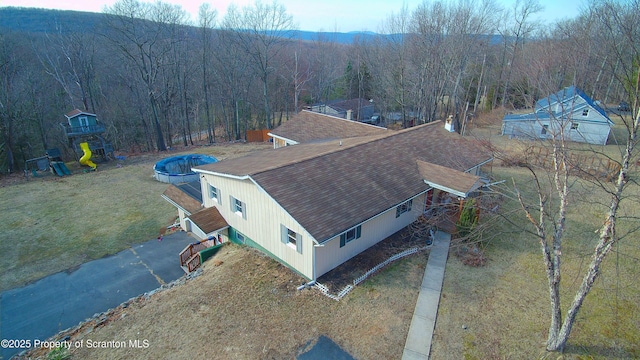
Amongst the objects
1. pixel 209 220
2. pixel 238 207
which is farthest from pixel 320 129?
pixel 209 220

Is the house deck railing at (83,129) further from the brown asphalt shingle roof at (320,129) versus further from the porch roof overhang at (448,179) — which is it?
the porch roof overhang at (448,179)

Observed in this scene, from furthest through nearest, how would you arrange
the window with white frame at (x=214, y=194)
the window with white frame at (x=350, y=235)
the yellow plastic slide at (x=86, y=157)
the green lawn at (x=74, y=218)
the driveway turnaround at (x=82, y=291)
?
1. the yellow plastic slide at (x=86, y=157)
2. the window with white frame at (x=214, y=194)
3. the green lawn at (x=74, y=218)
4. the window with white frame at (x=350, y=235)
5. the driveway turnaround at (x=82, y=291)

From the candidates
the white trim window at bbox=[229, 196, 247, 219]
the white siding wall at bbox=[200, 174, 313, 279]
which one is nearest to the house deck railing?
the white siding wall at bbox=[200, 174, 313, 279]

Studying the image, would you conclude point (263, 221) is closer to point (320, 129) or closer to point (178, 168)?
point (320, 129)

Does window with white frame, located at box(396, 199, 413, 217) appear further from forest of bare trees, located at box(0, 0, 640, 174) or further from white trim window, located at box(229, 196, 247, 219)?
forest of bare trees, located at box(0, 0, 640, 174)

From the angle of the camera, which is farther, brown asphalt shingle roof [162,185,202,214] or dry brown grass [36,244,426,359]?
brown asphalt shingle roof [162,185,202,214]

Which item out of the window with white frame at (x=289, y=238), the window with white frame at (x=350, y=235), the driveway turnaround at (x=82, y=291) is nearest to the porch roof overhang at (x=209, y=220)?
the driveway turnaround at (x=82, y=291)
